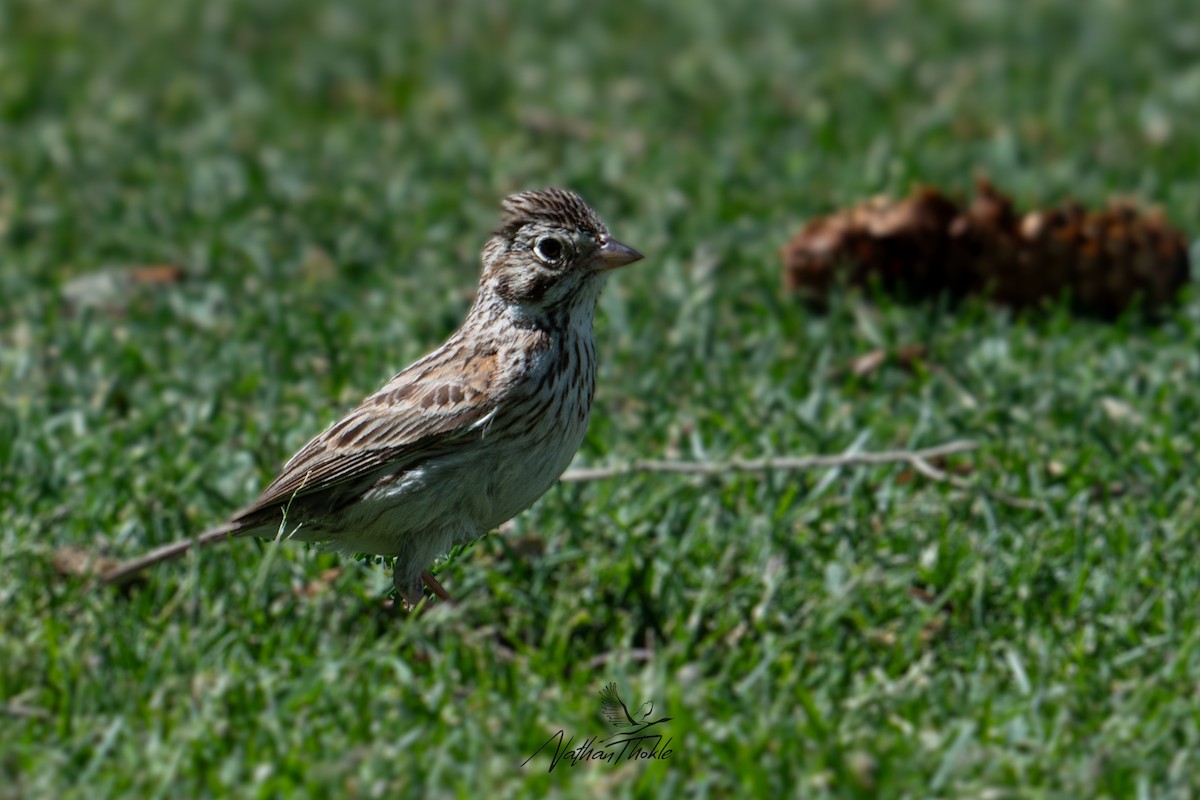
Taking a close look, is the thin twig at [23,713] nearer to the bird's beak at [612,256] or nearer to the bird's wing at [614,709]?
the bird's wing at [614,709]

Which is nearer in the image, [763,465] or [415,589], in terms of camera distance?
[415,589]

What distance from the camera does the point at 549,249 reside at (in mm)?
5066

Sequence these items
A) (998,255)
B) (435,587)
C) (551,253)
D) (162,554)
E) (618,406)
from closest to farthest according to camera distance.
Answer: (551,253) → (435,587) → (162,554) → (618,406) → (998,255)

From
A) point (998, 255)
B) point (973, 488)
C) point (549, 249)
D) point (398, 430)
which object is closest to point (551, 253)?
point (549, 249)

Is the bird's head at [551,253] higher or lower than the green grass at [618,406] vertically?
higher

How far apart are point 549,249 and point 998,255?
3339mm

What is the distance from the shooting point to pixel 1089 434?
6.53m

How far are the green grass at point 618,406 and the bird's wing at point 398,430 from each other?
456 mm

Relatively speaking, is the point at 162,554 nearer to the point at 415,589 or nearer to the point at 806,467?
the point at 415,589

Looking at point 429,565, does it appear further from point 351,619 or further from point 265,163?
point 265,163

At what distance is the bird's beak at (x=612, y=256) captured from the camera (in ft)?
16.4

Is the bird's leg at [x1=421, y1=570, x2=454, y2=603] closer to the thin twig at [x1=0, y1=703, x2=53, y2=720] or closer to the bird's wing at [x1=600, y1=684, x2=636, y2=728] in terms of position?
the bird's wing at [x1=600, y1=684, x2=636, y2=728]

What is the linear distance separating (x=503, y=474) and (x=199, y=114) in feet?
20.0

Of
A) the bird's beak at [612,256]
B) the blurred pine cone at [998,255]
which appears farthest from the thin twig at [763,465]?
the blurred pine cone at [998,255]
